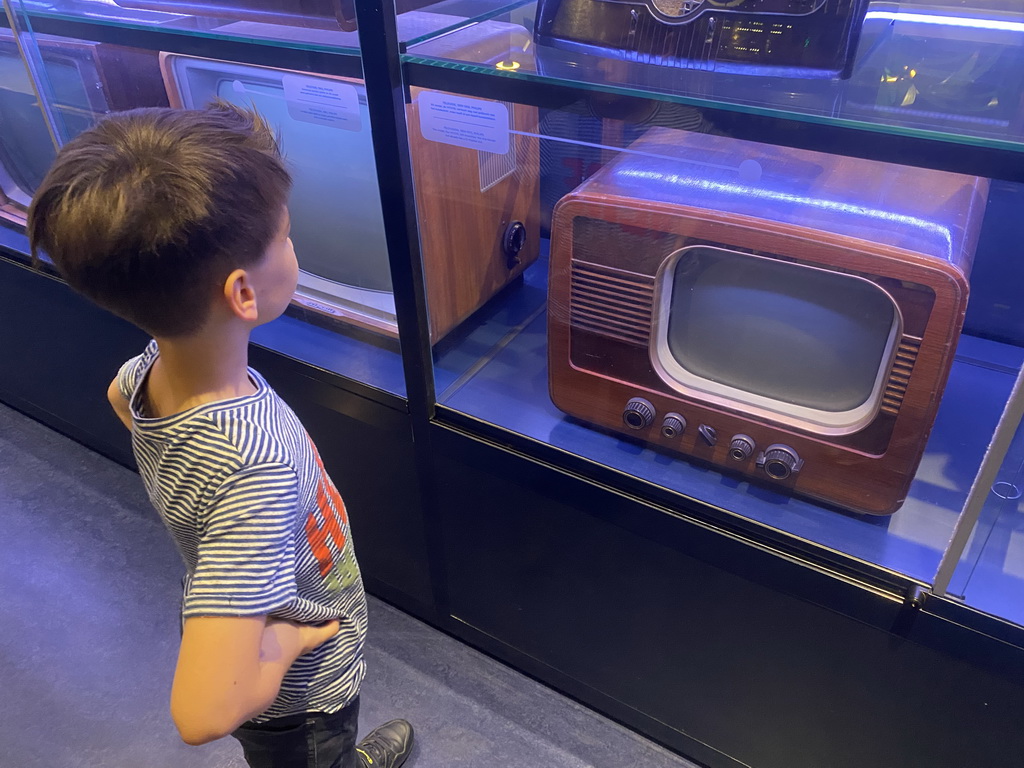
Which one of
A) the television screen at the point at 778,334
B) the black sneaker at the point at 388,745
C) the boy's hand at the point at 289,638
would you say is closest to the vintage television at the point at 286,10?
the television screen at the point at 778,334

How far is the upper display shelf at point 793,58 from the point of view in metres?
0.68

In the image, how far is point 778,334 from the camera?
862mm

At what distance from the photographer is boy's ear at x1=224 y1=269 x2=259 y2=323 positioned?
617 millimetres

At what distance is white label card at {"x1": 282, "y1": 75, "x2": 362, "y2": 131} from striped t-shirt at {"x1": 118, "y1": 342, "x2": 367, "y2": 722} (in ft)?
1.32

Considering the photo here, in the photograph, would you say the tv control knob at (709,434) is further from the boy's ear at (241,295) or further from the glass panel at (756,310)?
the boy's ear at (241,295)

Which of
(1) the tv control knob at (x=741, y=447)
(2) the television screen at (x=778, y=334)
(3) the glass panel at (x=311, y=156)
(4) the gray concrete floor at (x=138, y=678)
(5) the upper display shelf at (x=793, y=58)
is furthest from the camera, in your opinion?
(4) the gray concrete floor at (x=138, y=678)

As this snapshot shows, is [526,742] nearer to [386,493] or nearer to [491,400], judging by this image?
[386,493]

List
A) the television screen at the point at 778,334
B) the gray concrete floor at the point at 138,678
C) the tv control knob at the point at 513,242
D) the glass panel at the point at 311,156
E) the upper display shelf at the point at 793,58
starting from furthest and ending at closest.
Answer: the gray concrete floor at the point at 138,678 < the tv control knob at the point at 513,242 < the glass panel at the point at 311,156 < the television screen at the point at 778,334 < the upper display shelf at the point at 793,58

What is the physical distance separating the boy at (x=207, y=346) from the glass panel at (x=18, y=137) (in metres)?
0.98

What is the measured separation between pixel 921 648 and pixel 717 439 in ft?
1.06

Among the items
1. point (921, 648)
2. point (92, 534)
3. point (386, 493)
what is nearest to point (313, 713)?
point (386, 493)

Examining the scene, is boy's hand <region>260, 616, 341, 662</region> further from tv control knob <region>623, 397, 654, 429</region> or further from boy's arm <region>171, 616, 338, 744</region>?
tv control knob <region>623, 397, 654, 429</region>

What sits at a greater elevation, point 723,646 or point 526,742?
point 723,646

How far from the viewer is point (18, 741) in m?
1.33
